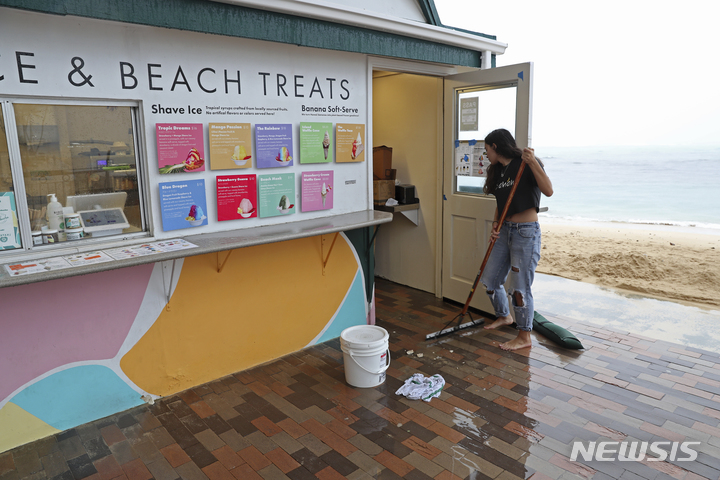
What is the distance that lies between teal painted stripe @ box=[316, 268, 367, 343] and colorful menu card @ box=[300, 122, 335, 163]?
1247 mm

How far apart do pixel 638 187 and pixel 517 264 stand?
809 inches

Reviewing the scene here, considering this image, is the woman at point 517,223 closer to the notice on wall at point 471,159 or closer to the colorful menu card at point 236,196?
the notice on wall at point 471,159

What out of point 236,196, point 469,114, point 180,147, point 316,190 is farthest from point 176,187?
point 469,114

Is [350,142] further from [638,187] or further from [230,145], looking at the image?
[638,187]

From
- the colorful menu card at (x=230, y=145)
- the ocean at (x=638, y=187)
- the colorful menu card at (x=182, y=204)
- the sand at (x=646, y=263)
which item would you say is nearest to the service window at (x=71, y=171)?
the colorful menu card at (x=182, y=204)

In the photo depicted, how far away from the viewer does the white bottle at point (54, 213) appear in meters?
2.89

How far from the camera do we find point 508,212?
422cm

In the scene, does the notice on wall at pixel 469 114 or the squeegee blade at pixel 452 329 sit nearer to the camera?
the squeegee blade at pixel 452 329

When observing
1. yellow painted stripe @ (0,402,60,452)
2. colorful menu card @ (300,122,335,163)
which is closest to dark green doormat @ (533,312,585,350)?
colorful menu card @ (300,122,335,163)

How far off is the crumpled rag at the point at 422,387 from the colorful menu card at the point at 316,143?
2052 millimetres

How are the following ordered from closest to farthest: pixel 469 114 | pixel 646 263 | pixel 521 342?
pixel 521 342
pixel 469 114
pixel 646 263

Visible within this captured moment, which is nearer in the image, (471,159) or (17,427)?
(17,427)

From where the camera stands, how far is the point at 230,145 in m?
3.54

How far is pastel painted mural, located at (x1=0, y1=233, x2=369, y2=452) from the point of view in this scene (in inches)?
114
